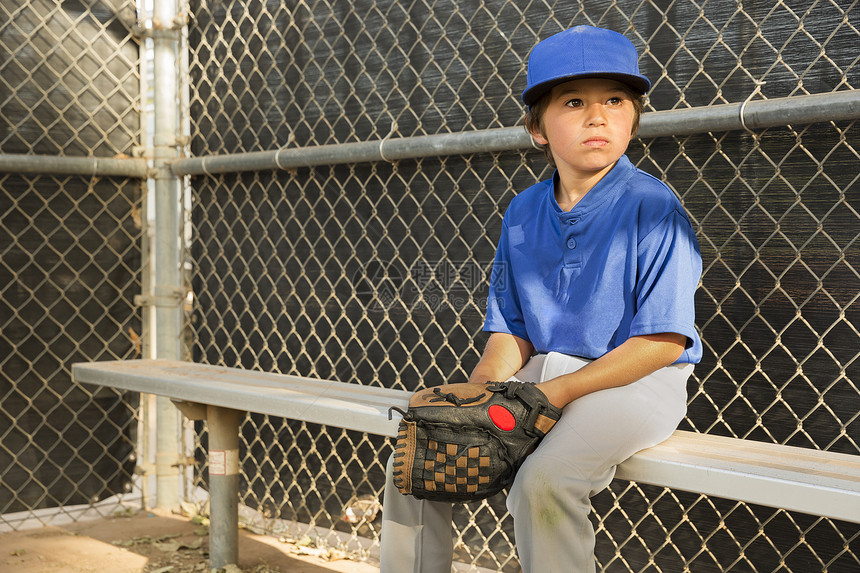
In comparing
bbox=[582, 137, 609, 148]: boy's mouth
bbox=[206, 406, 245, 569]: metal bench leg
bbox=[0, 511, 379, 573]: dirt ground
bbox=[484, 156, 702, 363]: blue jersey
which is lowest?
bbox=[0, 511, 379, 573]: dirt ground

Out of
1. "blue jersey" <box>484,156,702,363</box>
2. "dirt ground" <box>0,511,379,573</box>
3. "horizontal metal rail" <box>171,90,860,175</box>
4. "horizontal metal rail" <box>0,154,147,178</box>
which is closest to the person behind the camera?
"blue jersey" <box>484,156,702,363</box>

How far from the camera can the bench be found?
5.24 feet

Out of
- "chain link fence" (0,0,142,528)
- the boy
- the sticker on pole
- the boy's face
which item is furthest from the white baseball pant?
"chain link fence" (0,0,142,528)

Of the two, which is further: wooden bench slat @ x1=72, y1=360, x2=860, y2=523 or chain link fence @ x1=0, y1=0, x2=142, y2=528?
chain link fence @ x1=0, y1=0, x2=142, y2=528

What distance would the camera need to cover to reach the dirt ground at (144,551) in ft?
9.75

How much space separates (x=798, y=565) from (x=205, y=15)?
3.03m

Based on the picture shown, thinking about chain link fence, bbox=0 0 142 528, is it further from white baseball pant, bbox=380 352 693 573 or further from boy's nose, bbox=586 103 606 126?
boy's nose, bbox=586 103 606 126

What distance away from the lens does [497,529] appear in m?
2.86

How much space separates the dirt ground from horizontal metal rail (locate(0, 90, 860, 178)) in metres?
1.45

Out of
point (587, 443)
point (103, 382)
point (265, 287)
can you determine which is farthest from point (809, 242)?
point (103, 382)

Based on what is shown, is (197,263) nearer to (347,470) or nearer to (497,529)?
(347,470)

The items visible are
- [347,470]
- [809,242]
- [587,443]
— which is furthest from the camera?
[347,470]

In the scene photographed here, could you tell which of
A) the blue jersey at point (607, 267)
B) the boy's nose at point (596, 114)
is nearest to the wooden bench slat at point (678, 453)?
the blue jersey at point (607, 267)

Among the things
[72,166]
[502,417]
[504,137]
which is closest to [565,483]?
[502,417]
